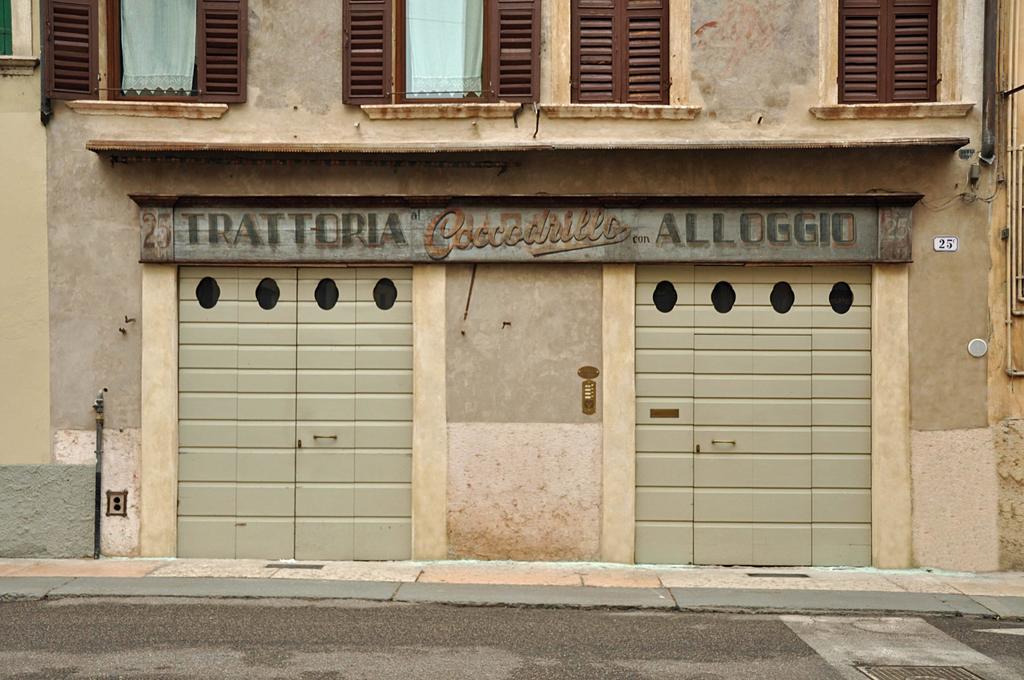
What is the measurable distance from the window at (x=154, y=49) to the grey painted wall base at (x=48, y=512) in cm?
389

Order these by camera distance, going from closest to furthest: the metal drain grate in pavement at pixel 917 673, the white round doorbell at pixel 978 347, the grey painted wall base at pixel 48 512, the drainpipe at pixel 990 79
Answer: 1. the metal drain grate in pavement at pixel 917 673
2. the drainpipe at pixel 990 79
3. the white round doorbell at pixel 978 347
4. the grey painted wall base at pixel 48 512

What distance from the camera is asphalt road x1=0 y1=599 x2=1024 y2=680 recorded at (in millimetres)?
7832

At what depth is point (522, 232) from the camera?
467 inches

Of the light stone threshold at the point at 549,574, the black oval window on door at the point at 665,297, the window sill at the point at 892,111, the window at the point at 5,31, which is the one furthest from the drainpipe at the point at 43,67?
the window sill at the point at 892,111

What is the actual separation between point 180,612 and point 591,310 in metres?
4.96

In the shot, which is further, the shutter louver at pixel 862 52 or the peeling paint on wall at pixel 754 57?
the shutter louver at pixel 862 52

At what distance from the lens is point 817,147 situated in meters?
11.4

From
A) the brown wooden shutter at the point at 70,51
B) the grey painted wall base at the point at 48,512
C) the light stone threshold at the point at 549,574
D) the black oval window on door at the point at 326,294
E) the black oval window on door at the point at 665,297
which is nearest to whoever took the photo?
the light stone threshold at the point at 549,574

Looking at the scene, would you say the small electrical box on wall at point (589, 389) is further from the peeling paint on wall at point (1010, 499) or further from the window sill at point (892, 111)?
the peeling paint on wall at point (1010, 499)

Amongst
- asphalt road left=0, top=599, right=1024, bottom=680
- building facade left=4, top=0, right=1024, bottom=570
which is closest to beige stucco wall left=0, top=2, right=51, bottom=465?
building facade left=4, top=0, right=1024, bottom=570

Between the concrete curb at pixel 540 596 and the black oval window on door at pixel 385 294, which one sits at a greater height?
the black oval window on door at pixel 385 294

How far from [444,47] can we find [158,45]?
117 inches

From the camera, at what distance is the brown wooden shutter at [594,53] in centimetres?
1198

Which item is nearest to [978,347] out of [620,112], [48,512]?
[620,112]
